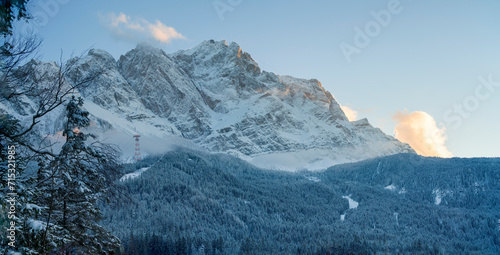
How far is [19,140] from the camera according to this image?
9953 millimetres

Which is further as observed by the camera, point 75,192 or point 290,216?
point 290,216

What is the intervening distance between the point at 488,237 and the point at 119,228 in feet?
361

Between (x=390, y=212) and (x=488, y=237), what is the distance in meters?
37.8

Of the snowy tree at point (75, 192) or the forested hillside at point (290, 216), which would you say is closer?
the snowy tree at point (75, 192)

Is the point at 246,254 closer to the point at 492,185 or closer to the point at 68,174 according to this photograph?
the point at 68,174

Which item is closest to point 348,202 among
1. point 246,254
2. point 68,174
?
point 246,254

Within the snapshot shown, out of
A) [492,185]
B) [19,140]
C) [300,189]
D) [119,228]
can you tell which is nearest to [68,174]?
[19,140]

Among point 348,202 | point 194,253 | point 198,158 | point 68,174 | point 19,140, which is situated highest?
point 198,158

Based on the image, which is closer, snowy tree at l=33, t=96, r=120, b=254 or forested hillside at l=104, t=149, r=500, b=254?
→ snowy tree at l=33, t=96, r=120, b=254

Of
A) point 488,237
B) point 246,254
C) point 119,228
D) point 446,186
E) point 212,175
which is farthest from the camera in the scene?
point 446,186

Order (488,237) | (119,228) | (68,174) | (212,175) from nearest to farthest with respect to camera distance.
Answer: (68,174), (119,228), (488,237), (212,175)

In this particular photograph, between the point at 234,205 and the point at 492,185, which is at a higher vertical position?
the point at 492,185

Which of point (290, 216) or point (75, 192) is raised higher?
point (290, 216)

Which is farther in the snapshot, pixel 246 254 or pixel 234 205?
pixel 234 205
